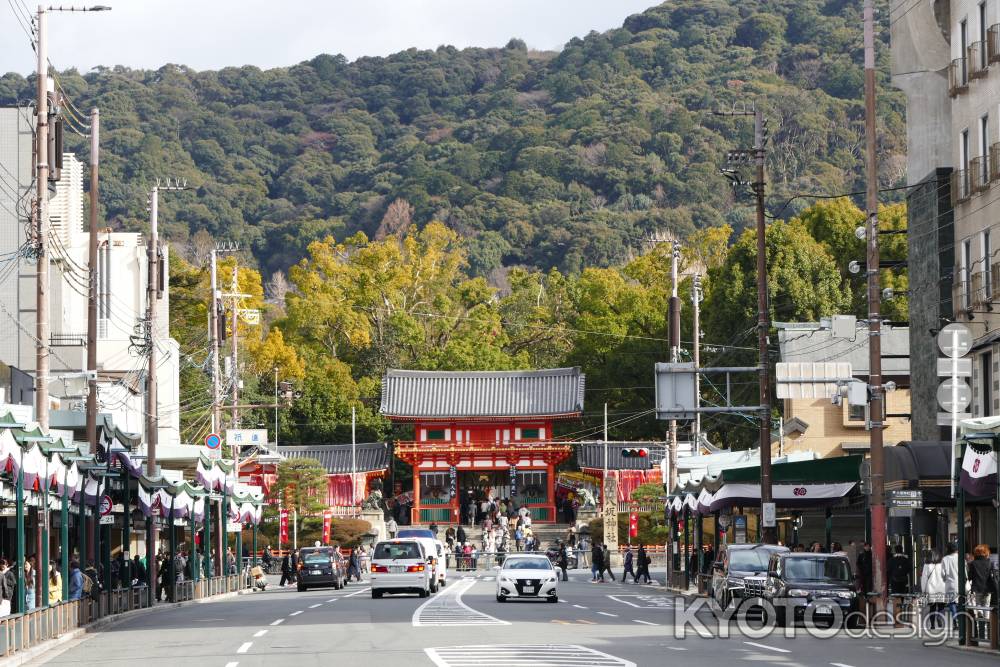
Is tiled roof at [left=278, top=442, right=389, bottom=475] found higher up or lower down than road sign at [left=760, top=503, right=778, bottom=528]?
higher up

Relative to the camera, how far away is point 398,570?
44.3m

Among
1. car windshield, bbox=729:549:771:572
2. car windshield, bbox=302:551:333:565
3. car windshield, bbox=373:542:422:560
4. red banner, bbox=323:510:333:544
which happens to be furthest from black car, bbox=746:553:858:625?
red banner, bbox=323:510:333:544

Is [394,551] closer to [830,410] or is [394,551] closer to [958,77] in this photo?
[958,77]

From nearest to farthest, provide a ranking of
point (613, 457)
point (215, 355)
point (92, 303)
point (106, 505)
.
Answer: point (106, 505) < point (92, 303) < point (215, 355) < point (613, 457)

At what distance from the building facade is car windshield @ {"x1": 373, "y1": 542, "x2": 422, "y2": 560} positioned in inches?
1718

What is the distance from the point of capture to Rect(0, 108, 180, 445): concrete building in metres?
61.6

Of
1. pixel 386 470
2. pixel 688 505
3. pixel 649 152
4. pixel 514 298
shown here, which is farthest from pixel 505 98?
pixel 688 505

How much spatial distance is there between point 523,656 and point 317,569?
34502 millimetres

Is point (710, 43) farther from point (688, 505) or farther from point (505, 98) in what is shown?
point (688, 505)

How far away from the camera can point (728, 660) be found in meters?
21.8

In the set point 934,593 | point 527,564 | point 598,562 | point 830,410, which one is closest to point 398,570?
point 527,564

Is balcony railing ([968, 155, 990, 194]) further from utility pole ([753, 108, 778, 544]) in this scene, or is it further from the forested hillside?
the forested hillside

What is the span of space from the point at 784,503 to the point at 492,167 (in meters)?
115

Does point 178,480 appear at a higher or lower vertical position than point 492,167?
lower
